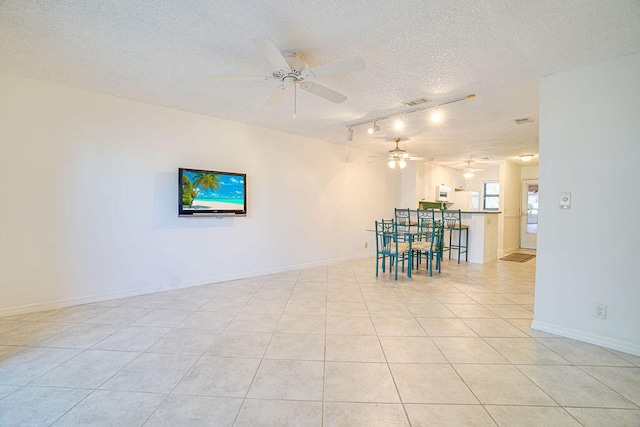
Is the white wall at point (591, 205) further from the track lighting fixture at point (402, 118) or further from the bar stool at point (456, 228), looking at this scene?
the bar stool at point (456, 228)

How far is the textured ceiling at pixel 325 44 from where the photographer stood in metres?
1.91

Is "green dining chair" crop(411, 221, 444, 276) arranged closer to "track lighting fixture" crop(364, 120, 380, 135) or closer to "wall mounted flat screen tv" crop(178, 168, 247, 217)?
"track lighting fixture" crop(364, 120, 380, 135)

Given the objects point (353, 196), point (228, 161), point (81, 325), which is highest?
point (228, 161)

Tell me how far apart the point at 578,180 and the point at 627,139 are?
44cm

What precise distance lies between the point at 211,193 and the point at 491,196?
357 inches

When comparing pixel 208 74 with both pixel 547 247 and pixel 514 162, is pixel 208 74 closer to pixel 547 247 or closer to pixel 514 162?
pixel 547 247

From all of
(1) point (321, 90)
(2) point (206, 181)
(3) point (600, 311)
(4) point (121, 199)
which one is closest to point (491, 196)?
(3) point (600, 311)

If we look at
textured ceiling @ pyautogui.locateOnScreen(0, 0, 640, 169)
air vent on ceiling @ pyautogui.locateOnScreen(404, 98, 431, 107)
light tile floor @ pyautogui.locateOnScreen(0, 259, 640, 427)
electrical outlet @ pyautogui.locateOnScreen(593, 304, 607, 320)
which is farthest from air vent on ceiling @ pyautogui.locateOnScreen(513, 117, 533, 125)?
electrical outlet @ pyautogui.locateOnScreen(593, 304, 607, 320)

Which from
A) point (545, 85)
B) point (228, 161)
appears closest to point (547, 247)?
point (545, 85)

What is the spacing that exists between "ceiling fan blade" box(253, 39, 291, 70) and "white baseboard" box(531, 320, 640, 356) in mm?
3401

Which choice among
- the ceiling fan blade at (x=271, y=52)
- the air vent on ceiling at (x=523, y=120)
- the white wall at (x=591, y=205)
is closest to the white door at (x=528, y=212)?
the air vent on ceiling at (x=523, y=120)

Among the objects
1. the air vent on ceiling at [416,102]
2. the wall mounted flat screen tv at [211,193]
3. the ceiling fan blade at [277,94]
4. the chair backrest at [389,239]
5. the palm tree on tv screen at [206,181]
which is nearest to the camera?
the ceiling fan blade at [277,94]

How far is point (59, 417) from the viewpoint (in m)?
1.59

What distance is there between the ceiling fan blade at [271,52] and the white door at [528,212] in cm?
900
